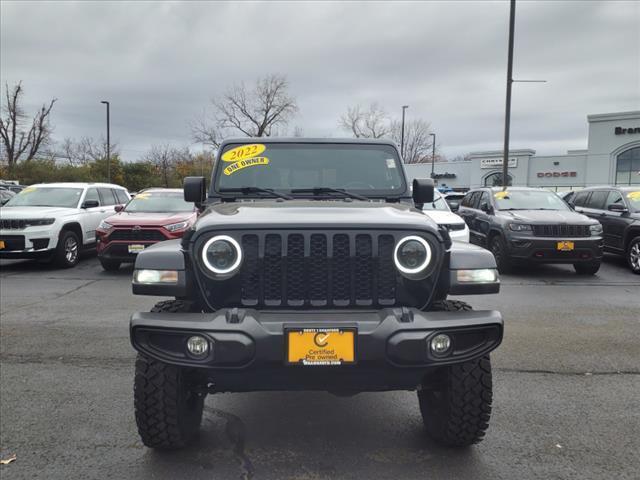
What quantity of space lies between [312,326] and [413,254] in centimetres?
68

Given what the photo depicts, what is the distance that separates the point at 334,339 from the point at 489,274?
976mm

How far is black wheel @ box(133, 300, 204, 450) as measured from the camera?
2773 millimetres

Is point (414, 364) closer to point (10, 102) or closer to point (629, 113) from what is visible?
point (629, 113)

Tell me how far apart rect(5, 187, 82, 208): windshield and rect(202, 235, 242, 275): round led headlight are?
9.50 m

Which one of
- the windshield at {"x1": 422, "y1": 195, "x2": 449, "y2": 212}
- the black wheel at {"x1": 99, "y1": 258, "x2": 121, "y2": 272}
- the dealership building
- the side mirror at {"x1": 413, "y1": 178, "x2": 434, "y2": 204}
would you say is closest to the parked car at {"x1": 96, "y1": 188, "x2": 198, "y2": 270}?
the black wheel at {"x1": 99, "y1": 258, "x2": 121, "y2": 272}

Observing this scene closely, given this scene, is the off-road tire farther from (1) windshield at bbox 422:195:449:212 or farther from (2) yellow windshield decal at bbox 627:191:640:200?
(1) windshield at bbox 422:195:449:212

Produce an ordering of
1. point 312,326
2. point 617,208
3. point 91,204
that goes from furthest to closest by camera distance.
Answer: point 91,204 < point 617,208 < point 312,326

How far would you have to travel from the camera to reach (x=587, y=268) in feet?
31.3

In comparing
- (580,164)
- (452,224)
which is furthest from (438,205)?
(580,164)

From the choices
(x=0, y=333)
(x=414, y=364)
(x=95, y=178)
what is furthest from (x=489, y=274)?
(x=95, y=178)

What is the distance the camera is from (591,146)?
41.6 metres

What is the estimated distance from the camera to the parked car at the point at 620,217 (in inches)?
389

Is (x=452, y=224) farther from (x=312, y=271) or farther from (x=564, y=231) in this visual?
(x=312, y=271)

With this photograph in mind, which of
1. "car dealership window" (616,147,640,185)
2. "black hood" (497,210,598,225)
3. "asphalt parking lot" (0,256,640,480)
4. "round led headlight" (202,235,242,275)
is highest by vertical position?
"car dealership window" (616,147,640,185)
